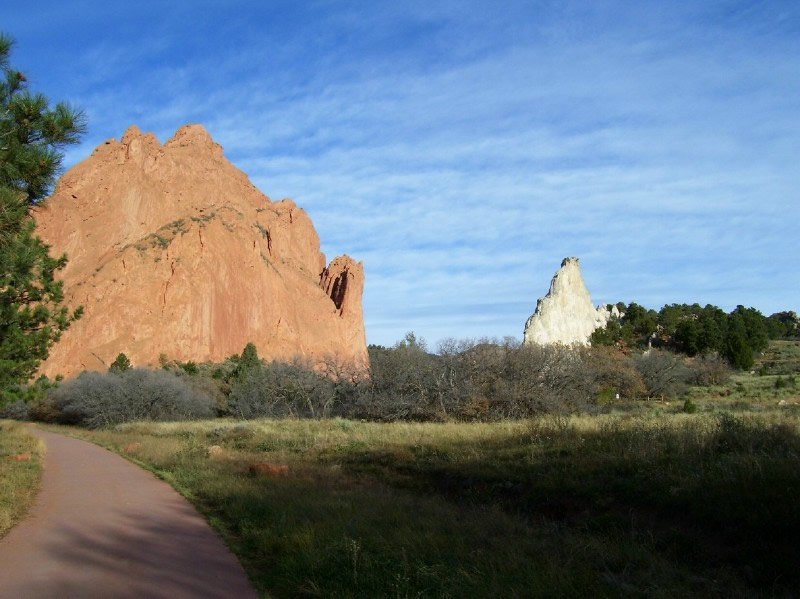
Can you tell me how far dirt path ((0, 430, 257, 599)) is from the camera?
609cm

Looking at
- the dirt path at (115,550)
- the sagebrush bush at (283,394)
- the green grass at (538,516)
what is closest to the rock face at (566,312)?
the sagebrush bush at (283,394)

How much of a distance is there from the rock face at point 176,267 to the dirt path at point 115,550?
189ft

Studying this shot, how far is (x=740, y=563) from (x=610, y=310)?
112m

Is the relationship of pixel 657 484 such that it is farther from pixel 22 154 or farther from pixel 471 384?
pixel 471 384

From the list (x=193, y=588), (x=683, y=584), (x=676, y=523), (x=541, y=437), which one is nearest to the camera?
(x=683, y=584)

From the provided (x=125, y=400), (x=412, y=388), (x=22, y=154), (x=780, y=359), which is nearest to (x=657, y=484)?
(x=22, y=154)

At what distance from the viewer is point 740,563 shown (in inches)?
259

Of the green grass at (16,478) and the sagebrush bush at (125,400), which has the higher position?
the sagebrush bush at (125,400)

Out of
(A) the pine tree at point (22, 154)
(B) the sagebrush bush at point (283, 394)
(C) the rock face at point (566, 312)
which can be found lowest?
(B) the sagebrush bush at point (283, 394)

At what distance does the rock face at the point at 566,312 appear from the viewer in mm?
80750

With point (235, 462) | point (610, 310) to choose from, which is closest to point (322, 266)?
point (610, 310)

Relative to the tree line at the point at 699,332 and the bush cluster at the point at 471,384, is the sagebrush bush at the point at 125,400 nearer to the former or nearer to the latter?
the bush cluster at the point at 471,384

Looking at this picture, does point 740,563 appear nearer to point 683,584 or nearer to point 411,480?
point 683,584

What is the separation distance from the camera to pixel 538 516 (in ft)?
30.9
